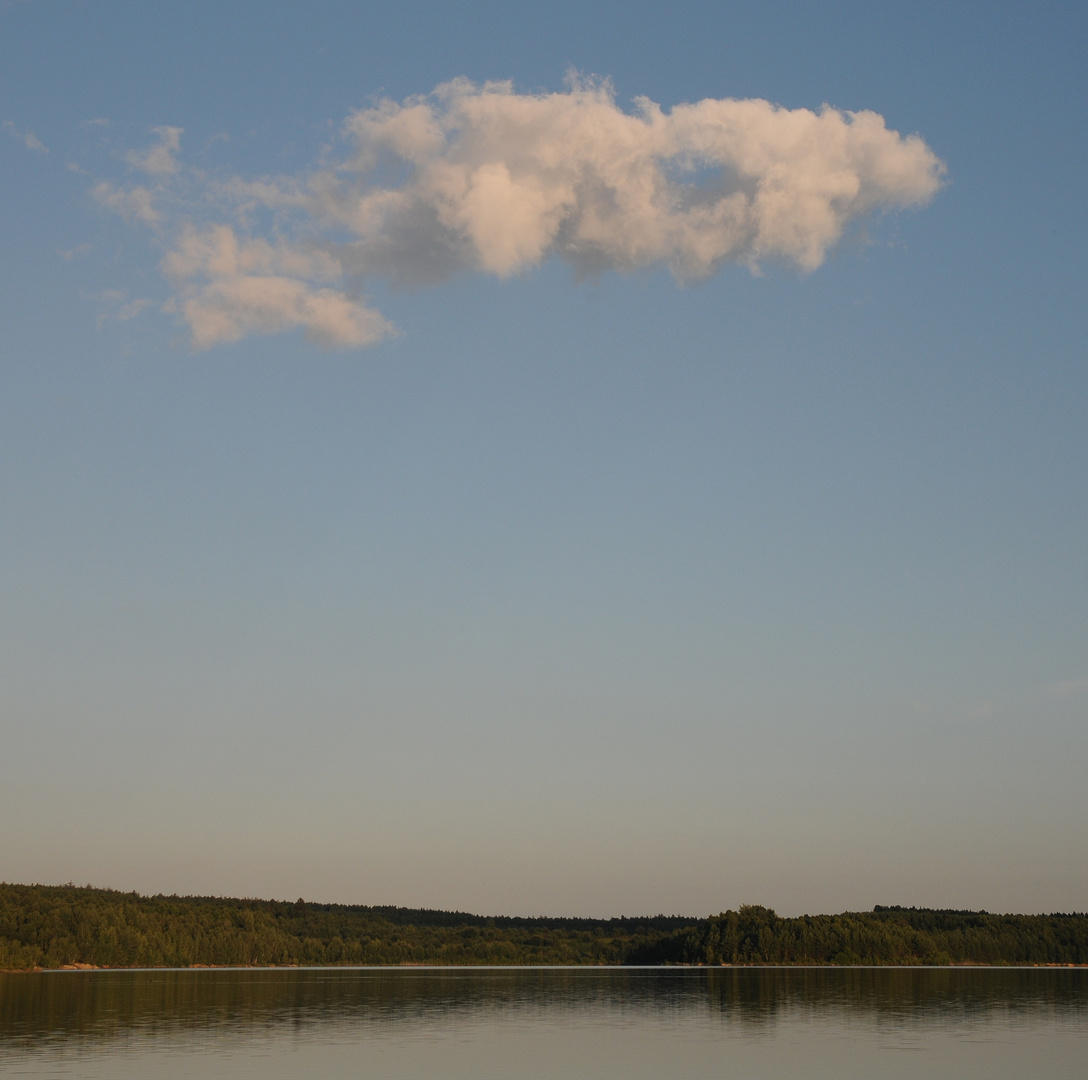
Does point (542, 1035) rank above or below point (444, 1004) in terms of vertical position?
above

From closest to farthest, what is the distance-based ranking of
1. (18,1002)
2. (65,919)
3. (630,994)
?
(18,1002) → (630,994) → (65,919)

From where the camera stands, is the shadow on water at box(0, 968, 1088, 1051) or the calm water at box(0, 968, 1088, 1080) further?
the shadow on water at box(0, 968, 1088, 1051)

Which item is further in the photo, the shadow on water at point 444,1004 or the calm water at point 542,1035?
the shadow on water at point 444,1004

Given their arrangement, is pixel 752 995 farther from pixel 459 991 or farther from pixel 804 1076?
pixel 804 1076

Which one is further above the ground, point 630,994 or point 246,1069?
point 246,1069

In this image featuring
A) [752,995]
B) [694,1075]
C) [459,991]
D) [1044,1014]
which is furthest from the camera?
[459,991]

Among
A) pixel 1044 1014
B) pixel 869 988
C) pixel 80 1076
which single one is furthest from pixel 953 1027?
pixel 869 988

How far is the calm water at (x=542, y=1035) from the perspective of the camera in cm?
4484

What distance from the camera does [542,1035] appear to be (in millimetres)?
61688

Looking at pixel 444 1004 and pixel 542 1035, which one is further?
pixel 444 1004

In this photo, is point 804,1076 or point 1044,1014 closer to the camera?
point 804,1076

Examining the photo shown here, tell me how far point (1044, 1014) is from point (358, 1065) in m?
51.0

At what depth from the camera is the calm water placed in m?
44.8

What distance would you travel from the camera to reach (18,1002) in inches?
3260
